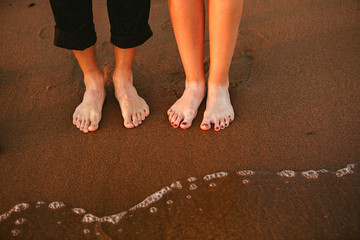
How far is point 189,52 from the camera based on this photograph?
5.52 ft

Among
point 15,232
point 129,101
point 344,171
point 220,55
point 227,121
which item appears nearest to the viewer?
point 15,232

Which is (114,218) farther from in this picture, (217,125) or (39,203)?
(217,125)

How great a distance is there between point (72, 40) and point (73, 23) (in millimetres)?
85

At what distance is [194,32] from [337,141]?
896mm

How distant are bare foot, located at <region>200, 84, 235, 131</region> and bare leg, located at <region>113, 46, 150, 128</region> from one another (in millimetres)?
343

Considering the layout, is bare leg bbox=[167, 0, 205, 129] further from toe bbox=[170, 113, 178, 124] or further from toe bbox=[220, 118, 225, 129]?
toe bbox=[220, 118, 225, 129]

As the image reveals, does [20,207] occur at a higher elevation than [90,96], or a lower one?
lower

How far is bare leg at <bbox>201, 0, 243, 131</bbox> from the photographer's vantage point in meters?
1.50

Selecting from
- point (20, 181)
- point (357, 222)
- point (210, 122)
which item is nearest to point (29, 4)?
point (20, 181)

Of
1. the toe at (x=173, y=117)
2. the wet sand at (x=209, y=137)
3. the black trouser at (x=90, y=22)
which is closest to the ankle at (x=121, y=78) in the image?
the wet sand at (x=209, y=137)

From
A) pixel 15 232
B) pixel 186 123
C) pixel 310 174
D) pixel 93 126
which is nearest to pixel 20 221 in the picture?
pixel 15 232

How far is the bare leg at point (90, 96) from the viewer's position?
1771mm

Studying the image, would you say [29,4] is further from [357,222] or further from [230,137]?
[357,222]

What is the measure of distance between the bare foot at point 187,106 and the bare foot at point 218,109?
0.06 m
